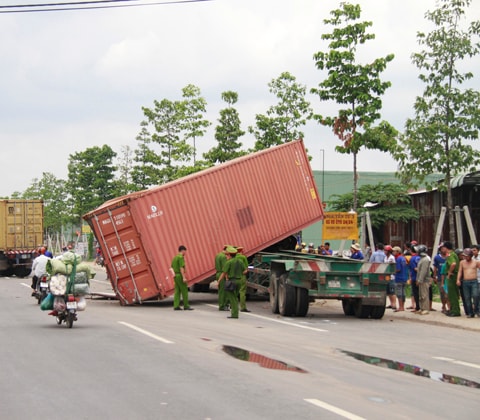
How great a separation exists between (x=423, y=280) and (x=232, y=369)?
1017 cm

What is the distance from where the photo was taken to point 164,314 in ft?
63.5

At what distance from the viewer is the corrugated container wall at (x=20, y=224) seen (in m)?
38.1

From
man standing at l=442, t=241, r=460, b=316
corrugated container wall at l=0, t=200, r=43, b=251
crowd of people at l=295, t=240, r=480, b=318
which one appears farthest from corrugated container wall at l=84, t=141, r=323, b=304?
corrugated container wall at l=0, t=200, r=43, b=251

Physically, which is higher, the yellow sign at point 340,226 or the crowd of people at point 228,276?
the yellow sign at point 340,226

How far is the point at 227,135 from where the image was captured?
133 feet

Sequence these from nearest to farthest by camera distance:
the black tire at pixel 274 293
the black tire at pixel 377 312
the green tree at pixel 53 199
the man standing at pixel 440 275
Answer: the black tire at pixel 377 312 → the man standing at pixel 440 275 → the black tire at pixel 274 293 → the green tree at pixel 53 199

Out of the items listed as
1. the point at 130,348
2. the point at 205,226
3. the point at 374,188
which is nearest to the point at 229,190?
the point at 205,226

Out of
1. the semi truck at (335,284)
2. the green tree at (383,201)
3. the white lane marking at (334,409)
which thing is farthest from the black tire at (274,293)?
the green tree at (383,201)

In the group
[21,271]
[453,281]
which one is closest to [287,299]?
[453,281]

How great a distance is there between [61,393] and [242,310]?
12.2 meters

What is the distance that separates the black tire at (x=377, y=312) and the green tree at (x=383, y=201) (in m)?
13.8

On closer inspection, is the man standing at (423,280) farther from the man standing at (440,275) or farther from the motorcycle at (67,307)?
the motorcycle at (67,307)

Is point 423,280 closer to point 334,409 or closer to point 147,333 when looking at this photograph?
point 147,333

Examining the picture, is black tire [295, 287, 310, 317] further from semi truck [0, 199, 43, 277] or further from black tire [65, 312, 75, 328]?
semi truck [0, 199, 43, 277]
